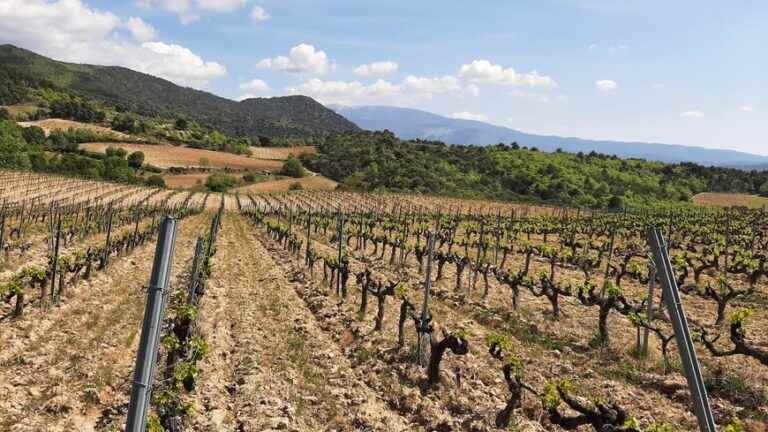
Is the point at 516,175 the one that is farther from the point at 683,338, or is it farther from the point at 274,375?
the point at 683,338

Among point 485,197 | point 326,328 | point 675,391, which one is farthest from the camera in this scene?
point 485,197

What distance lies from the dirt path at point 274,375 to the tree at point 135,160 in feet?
310

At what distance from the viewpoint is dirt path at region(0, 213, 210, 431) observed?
8.92m

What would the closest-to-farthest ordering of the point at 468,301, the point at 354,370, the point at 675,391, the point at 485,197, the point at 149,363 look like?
the point at 149,363
the point at 675,391
the point at 354,370
the point at 468,301
the point at 485,197

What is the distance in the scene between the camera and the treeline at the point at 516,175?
101938mm

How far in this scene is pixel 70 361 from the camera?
11164 mm

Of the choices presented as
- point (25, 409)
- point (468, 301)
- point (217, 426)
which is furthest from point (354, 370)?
point (468, 301)

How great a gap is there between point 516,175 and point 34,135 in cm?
10729

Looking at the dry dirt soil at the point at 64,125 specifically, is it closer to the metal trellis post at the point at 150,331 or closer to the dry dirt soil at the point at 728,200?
the dry dirt soil at the point at 728,200

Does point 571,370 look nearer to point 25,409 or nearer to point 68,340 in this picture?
point 25,409

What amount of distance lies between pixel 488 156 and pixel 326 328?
377 ft

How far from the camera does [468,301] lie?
1927 centimetres

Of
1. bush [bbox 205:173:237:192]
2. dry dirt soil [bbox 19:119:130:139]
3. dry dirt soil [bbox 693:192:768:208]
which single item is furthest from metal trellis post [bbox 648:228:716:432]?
dry dirt soil [bbox 19:119:130:139]

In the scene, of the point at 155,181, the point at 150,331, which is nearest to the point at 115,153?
the point at 155,181
